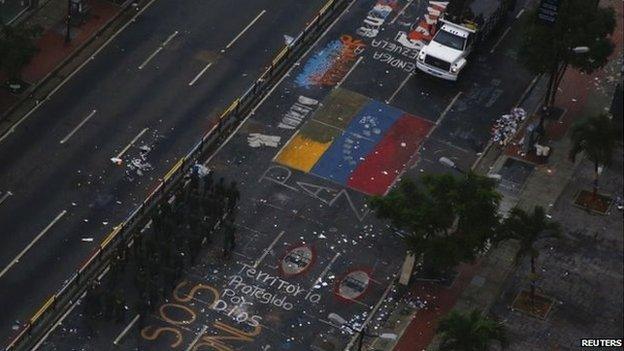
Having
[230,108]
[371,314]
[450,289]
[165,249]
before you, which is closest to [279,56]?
[230,108]

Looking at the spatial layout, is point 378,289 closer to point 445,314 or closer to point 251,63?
point 445,314

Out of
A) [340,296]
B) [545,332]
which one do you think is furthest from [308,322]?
[545,332]

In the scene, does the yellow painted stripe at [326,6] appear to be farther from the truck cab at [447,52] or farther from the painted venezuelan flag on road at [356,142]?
the painted venezuelan flag on road at [356,142]

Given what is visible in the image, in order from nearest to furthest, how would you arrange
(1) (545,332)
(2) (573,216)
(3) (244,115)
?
(1) (545,332) < (2) (573,216) < (3) (244,115)

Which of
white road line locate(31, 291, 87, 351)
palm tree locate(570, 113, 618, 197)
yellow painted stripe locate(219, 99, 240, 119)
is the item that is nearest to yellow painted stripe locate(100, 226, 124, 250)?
white road line locate(31, 291, 87, 351)

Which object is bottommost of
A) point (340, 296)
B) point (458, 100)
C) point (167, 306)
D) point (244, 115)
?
point (167, 306)

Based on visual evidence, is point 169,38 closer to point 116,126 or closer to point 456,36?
point 116,126

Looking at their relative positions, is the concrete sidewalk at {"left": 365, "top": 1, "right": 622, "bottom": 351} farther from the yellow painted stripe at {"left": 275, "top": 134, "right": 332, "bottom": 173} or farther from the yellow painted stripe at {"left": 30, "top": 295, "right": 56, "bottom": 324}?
the yellow painted stripe at {"left": 30, "top": 295, "right": 56, "bottom": 324}

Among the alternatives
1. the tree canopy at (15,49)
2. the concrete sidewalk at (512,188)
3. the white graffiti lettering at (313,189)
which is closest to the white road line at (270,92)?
the white graffiti lettering at (313,189)
